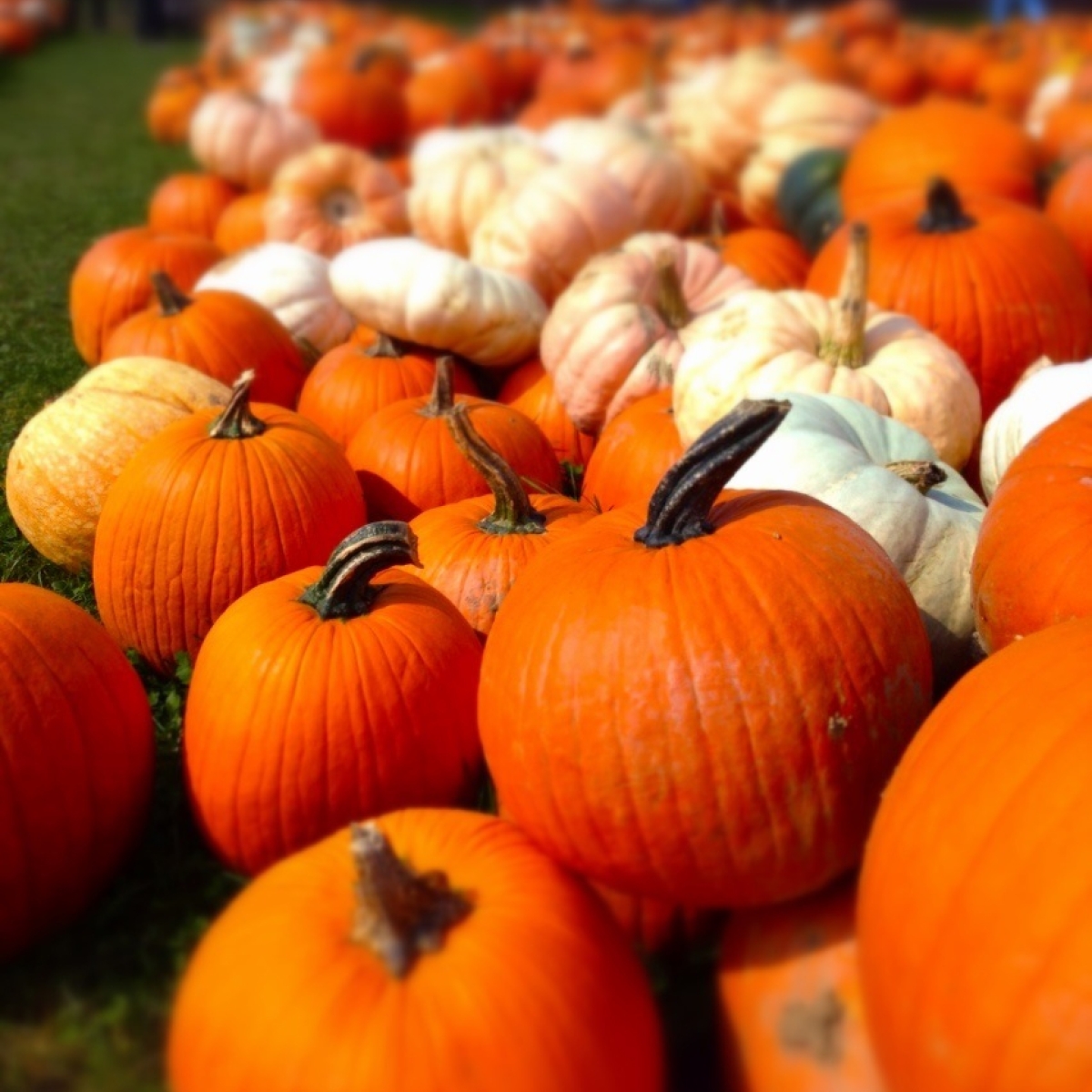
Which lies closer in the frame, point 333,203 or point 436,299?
point 436,299

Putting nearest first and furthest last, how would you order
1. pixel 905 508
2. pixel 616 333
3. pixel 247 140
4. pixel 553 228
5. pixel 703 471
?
pixel 703 471 → pixel 905 508 → pixel 616 333 → pixel 553 228 → pixel 247 140

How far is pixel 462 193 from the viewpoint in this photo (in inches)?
201

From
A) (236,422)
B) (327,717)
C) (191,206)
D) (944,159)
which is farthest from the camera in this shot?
(191,206)

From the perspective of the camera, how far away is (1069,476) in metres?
2.16

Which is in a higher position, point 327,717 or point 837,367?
point 837,367

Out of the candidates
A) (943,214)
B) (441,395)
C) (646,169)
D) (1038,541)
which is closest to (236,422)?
(441,395)

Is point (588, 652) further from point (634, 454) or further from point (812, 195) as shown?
point (812, 195)

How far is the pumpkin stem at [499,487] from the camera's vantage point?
2428mm

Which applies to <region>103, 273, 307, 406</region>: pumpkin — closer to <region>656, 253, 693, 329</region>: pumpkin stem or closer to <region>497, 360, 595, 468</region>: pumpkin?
<region>497, 360, 595, 468</region>: pumpkin

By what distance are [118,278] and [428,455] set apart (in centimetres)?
232

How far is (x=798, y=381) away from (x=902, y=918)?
1.82 m

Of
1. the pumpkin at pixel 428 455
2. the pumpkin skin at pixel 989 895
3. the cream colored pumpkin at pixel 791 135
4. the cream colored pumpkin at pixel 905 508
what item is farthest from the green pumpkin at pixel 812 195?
the pumpkin skin at pixel 989 895

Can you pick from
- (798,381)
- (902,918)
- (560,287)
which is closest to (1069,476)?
(798,381)

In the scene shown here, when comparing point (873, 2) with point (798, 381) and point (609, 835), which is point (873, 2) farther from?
point (609, 835)
